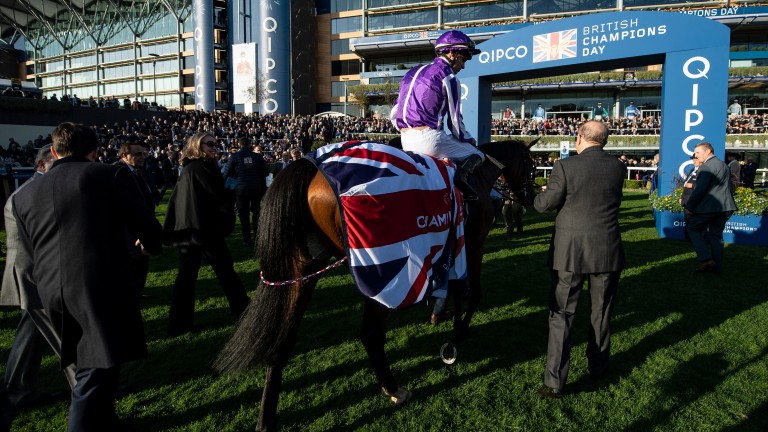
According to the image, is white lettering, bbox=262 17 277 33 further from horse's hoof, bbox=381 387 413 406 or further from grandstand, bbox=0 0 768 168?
horse's hoof, bbox=381 387 413 406

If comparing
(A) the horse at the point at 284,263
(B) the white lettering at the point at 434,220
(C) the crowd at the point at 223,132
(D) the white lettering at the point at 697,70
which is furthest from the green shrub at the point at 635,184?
(A) the horse at the point at 284,263

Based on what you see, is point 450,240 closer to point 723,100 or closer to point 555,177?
point 555,177

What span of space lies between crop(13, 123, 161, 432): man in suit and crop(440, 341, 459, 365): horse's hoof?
225 centimetres

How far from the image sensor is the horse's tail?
2670 mm

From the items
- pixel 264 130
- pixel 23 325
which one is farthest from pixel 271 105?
pixel 23 325

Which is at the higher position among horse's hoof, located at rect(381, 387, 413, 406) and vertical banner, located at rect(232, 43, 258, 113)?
vertical banner, located at rect(232, 43, 258, 113)

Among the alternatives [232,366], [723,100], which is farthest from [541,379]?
[723,100]

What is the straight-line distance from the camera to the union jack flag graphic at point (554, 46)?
9.63 m

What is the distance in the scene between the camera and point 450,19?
1734 inches

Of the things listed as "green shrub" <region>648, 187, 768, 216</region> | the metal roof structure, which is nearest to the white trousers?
"green shrub" <region>648, 187, 768, 216</region>

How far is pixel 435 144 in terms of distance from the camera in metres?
3.66

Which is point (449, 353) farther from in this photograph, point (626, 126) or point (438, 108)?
point (626, 126)

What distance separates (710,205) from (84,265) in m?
7.24

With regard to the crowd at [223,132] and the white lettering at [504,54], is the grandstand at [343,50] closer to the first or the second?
the crowd at [223,132]
